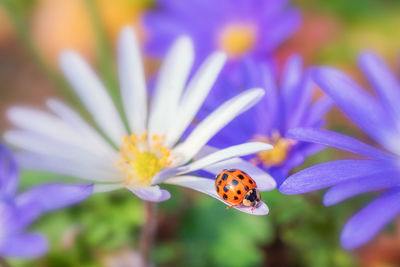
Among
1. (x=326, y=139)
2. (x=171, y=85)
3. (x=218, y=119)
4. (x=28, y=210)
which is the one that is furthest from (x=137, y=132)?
(x=326, y=139)

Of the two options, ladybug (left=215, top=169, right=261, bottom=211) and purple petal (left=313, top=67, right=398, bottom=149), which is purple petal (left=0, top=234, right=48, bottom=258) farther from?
purple petal (left=313, top=67, right=398, bottom=149)

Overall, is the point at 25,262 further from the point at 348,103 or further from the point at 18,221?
the point at 348,103

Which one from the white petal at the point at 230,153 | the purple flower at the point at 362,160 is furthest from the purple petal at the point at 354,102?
the white petal at the point at 230,153

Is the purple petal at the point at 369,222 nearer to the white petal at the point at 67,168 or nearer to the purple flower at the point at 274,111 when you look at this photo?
the purple flower at the point at 274,111

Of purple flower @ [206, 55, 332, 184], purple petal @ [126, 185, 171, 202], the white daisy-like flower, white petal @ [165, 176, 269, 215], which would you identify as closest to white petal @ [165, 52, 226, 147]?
the white daisy-like flower

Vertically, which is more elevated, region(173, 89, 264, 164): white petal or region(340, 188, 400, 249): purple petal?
region(173, 89, 264, 164): white petal

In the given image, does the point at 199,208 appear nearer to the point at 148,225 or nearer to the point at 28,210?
the point at 148,225
